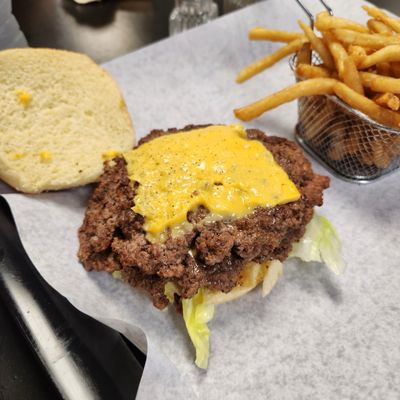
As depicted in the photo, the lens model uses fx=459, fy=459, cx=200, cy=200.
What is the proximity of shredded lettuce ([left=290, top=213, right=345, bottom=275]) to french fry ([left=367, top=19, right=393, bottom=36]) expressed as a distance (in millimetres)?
884

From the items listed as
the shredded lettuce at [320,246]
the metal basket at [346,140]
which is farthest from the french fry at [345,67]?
the shredded lettuce at [320,246]

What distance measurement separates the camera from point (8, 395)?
4.56ft

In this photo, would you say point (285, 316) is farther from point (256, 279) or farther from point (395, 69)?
point (395, 69)

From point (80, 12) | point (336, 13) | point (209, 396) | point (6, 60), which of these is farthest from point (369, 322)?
point (80, 12)

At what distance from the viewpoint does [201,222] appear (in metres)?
1.56

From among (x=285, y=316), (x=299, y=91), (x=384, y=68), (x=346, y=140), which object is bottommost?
(x=285, y=316)

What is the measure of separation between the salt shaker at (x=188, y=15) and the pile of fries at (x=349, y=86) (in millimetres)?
1032

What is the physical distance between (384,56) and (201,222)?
101 centimetres

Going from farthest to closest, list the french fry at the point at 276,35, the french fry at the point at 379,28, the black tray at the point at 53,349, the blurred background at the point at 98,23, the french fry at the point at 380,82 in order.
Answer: the blurred background at the point at 98,23, the french fry at the point at 276,35, the french fry at the point at 379,28, the french fry at the point at 380,82, the black tray at the point at 53,349

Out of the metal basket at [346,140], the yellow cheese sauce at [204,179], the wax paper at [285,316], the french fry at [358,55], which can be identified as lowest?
the wax paper at [285,316]

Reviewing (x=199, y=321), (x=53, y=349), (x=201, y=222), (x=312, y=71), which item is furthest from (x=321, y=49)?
(x=53, y=349)

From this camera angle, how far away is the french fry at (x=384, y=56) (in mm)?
1807

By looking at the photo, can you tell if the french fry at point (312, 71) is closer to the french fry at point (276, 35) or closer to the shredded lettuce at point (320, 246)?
the french fry at point (276, 35)

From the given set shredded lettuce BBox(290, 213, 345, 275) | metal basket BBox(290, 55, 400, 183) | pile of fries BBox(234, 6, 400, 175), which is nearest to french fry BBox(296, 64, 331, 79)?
pile of fries BBox(234, 6, 400, 175)
